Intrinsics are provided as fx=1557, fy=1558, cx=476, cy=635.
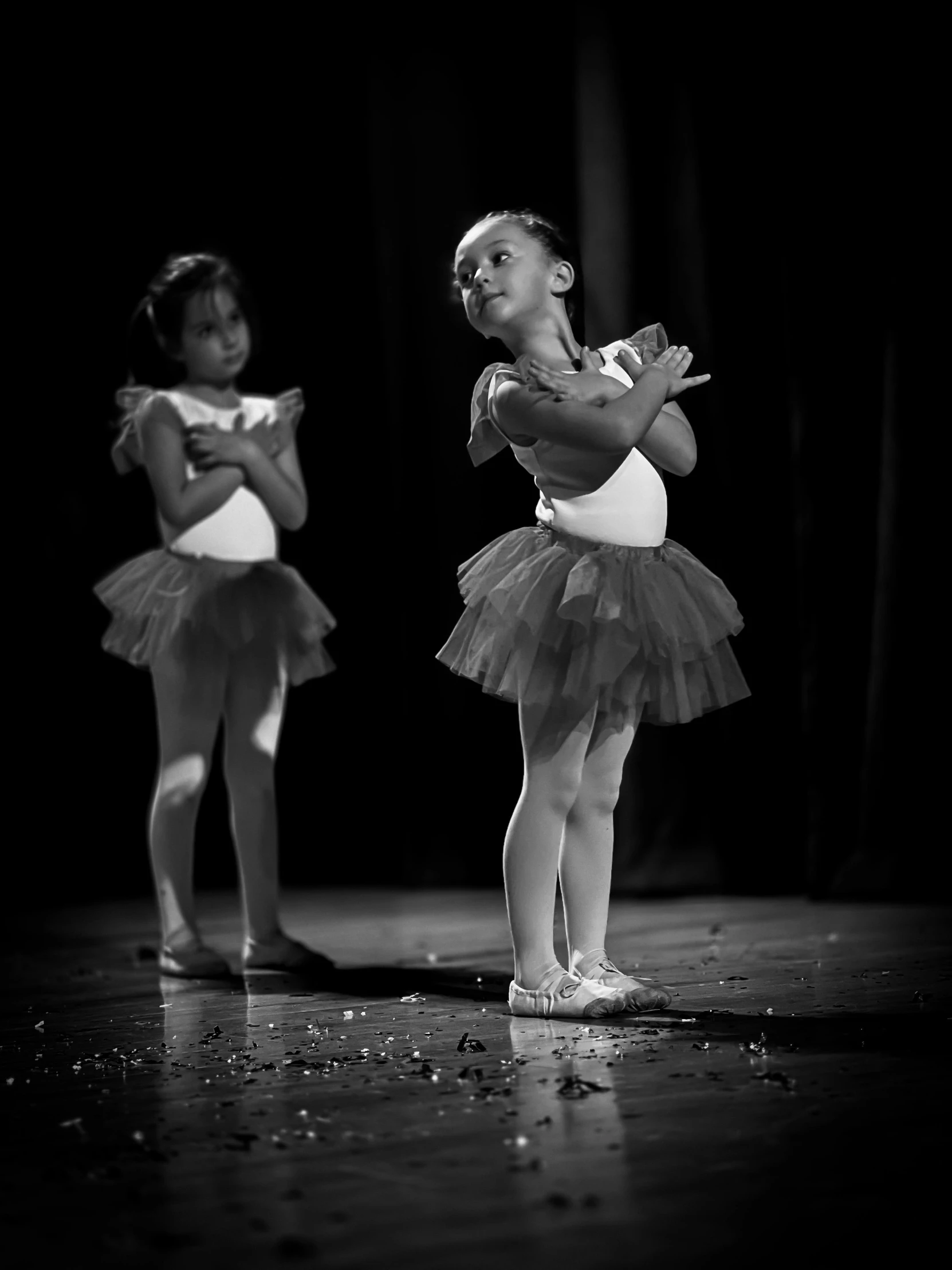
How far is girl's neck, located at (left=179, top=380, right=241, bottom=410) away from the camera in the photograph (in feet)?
7.97

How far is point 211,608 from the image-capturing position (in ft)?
7.63

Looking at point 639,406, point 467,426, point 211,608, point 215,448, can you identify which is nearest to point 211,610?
point 211,608

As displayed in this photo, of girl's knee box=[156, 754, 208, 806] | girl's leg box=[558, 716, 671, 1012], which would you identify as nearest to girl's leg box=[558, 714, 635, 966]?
girl's leg box=[558, 716, 671, 1012]

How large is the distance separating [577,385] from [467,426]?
1.96 metres

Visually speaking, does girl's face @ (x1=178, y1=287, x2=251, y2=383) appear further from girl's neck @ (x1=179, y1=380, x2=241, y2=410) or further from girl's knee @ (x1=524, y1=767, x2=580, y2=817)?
girl's knee @ (x1=524, y1=767, x2=580, y2=817)

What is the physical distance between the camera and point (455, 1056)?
1.55 meters

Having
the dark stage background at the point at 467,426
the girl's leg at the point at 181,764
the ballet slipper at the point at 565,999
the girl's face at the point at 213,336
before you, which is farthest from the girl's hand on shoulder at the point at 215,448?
the dark stage background at the point at 467,426

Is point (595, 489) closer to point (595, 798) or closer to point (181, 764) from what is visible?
point (595, 798)

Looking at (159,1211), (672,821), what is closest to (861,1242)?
(159,1211)

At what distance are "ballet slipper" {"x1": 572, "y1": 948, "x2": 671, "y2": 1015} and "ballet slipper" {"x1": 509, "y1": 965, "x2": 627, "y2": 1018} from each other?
1 cm

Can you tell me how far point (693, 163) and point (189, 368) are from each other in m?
1.26

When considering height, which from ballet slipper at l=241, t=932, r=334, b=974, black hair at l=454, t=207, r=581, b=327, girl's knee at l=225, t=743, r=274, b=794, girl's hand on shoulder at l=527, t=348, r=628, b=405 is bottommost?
ballet slipper at l=241, t=932, r=334, b=974

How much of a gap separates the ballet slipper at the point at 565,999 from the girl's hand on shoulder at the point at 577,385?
2.13 ft

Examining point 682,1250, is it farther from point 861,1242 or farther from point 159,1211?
point 159,1211
